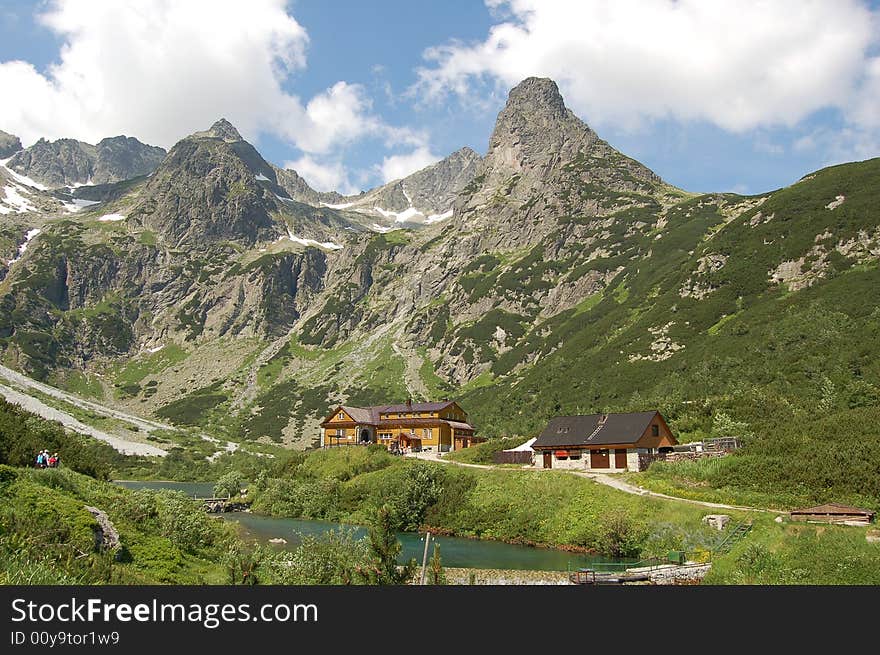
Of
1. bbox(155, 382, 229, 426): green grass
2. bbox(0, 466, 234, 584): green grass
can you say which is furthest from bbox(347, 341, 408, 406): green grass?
bbox(0, 466, 234, 584): green grass

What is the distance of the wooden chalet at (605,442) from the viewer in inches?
2274

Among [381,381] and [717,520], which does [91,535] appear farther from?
[381,381]

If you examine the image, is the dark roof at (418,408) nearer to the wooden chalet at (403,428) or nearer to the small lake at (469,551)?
the wooden chalet at (403,428)

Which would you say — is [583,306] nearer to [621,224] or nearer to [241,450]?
[621,224]

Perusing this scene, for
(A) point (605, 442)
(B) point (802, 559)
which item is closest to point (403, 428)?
(A) point (605, 442)

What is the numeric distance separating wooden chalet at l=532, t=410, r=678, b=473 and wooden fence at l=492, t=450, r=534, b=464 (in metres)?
2.07

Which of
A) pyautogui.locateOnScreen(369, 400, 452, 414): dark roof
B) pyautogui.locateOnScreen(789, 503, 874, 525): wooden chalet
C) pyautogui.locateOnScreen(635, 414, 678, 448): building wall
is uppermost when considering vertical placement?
pyautogui.locateOnScreen(369, 400, 452, 414): dark roof

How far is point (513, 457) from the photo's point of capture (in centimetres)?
6900

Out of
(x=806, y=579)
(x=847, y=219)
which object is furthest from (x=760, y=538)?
(x=847, y=219)

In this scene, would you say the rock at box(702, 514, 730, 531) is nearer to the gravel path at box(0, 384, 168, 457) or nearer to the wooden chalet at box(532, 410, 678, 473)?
the wooden chalet at box(532, 410, 678, 473)

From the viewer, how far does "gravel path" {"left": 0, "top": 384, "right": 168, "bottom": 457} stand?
12550 cm

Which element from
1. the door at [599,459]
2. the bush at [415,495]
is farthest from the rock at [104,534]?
the door at [599,459]

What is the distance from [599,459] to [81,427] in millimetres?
119752

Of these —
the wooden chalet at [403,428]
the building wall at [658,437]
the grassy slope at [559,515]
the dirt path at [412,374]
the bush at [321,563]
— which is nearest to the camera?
the bush at [321,563]
